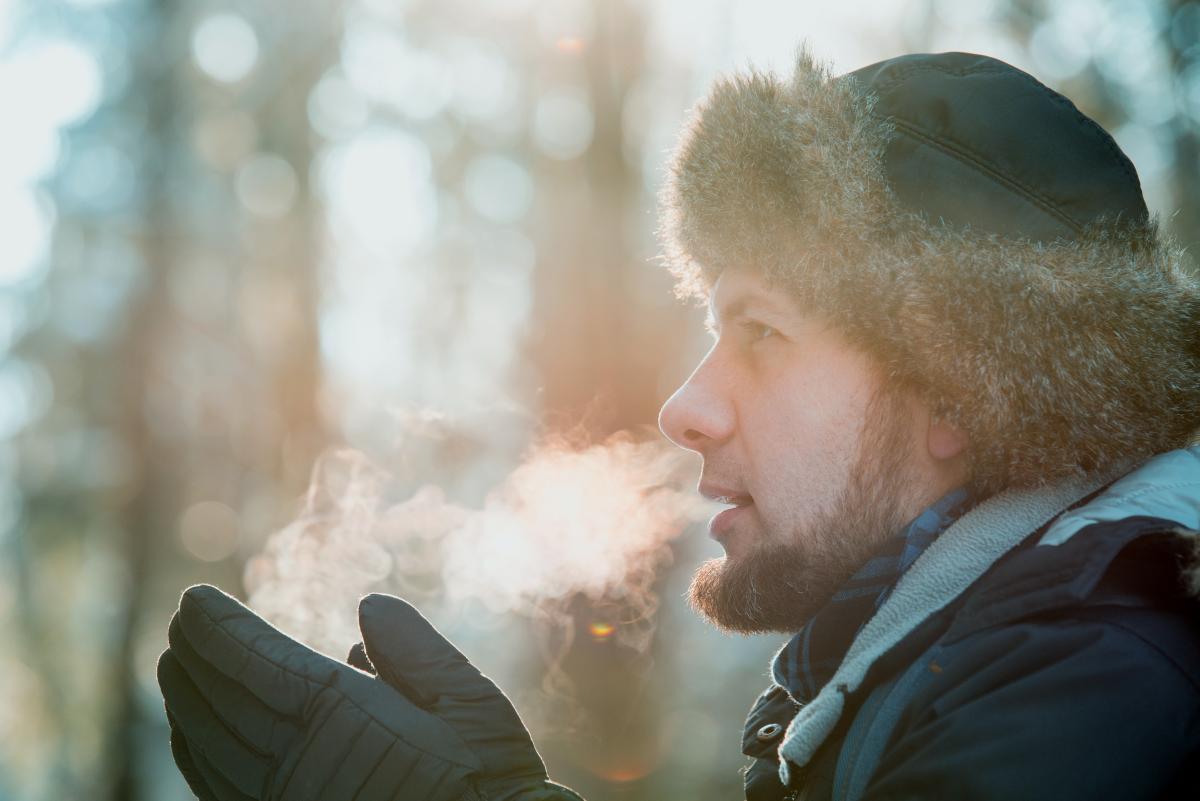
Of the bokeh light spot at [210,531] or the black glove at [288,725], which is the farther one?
the bokeh light spot at [210,531]

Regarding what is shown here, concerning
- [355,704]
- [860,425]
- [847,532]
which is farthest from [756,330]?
[355,704]

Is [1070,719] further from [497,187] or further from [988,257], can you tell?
[497,187]

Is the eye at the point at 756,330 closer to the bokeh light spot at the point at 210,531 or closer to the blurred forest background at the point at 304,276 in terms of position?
the blurred forest background at the point at 304,276

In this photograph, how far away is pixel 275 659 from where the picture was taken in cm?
180

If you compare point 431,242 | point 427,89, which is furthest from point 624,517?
point 427,89

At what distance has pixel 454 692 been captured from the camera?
6.17 feet

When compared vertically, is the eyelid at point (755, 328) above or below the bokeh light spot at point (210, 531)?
below

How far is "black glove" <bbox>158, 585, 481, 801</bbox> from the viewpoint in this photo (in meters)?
1.71

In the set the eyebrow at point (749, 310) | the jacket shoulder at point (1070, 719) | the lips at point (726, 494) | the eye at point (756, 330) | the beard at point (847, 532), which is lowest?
the jacket shoulder at point (1070, 719)

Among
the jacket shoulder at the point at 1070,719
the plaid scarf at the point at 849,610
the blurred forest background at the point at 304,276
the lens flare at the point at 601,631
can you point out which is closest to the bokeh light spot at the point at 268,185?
the blurred forest background at the point at 304,276

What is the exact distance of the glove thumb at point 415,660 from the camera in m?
1.88

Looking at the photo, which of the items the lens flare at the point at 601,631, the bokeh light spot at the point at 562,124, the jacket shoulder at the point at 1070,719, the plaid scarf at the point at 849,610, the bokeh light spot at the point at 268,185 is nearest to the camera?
the jacket shoulder at the point at 1070,719

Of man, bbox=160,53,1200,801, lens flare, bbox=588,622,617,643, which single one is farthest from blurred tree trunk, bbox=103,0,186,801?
man, bbox=160,53,1200,801

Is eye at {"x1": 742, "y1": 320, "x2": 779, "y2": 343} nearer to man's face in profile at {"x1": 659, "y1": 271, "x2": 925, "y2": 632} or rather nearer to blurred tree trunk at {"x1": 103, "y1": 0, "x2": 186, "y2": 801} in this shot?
man's face in profile at {"x1": 659, "y1": 271, "x2": 925, "y2": 632}
